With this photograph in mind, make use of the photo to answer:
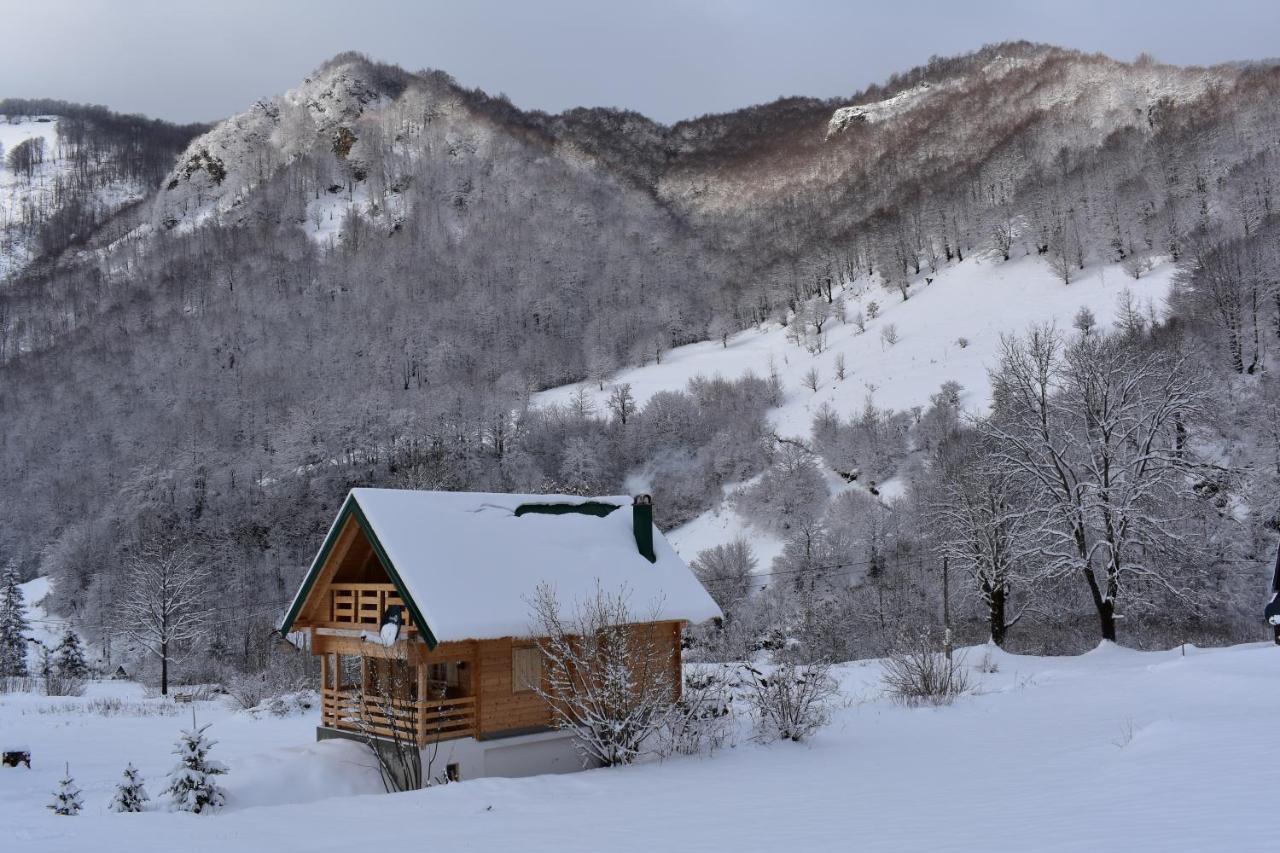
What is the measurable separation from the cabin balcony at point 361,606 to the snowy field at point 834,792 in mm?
2443

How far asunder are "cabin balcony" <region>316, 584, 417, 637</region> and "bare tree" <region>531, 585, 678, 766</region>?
8.09 feet

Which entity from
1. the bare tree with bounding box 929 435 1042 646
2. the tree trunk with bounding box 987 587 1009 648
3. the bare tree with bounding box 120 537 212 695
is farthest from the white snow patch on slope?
the bare tree with bounding box 120 537 212 695

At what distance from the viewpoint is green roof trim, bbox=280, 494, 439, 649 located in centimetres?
1428

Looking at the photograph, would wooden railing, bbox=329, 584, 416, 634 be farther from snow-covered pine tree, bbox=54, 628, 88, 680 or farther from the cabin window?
snow-covered pine tree, bbox=54, 628, 88, 680

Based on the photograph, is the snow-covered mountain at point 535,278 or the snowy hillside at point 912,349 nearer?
the snowy hillside at point 912,349

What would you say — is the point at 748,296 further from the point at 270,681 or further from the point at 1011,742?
the point at 1011,742

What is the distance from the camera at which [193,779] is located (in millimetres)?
11797

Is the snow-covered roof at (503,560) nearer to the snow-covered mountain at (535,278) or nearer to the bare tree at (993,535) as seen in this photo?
the bare tree at (993,535)

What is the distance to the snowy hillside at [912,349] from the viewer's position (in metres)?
61.2

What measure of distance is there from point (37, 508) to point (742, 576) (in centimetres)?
7920

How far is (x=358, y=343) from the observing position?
11456 centimetres

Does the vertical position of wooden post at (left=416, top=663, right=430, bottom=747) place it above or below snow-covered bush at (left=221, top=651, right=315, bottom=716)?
above

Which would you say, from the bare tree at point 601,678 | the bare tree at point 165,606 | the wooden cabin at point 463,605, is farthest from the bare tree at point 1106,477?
the bare tree at point 165,606

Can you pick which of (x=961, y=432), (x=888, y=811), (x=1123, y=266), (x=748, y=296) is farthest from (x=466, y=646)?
(x=748, y=296)
